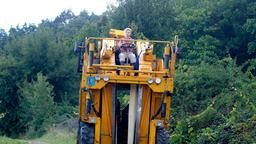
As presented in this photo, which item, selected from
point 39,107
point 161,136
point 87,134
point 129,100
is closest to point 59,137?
point 39,107

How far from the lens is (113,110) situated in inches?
414

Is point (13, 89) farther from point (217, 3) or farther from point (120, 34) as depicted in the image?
point (120, 34)

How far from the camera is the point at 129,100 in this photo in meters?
10.5

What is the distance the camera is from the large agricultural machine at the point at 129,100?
10086 millimetres

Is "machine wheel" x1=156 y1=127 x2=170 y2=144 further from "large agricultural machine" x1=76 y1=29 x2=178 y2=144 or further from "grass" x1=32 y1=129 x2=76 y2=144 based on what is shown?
"grass" x1=32 y1=129 x2=76 y2=144

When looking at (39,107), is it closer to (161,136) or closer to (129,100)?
(129,100)

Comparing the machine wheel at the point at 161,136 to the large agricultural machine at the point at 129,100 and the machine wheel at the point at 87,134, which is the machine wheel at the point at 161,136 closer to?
the large agricultural machine at the point at 129,100

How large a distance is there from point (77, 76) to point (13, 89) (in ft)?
14.6

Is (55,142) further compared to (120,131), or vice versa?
(55,142)

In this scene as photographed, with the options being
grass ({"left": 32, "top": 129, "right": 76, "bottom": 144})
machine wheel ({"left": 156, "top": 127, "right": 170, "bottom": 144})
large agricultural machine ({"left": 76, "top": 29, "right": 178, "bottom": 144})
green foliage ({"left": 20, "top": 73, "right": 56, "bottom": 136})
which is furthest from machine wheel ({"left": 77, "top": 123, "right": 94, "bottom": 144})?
green foliage ({"left": 20, "top": 73, "right": 56, "bottom": 136})

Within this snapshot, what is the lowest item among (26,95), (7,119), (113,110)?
(7,119)

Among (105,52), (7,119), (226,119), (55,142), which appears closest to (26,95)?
(7,119)

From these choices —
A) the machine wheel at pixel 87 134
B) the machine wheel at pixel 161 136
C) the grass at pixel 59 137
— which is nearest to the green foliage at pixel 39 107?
the grass at pixel 59 137

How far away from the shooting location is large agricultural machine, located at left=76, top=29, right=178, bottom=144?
1009 cm
